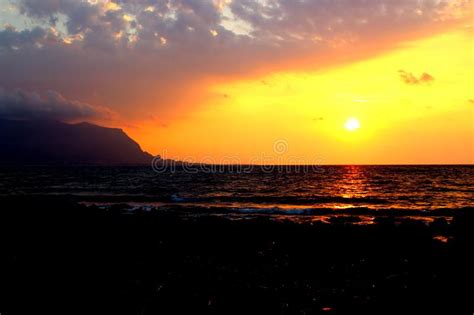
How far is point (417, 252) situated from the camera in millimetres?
16281

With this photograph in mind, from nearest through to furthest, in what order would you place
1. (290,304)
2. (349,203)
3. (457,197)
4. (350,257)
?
(290,304) < (350,257) < (349,203) < (457,197)

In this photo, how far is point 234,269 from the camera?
13922 millimetres

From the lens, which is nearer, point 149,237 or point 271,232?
point 149,237

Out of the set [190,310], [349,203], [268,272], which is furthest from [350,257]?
[349,203]

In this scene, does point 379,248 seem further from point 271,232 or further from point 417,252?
point 271,232

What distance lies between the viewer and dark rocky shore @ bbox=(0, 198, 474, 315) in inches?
399

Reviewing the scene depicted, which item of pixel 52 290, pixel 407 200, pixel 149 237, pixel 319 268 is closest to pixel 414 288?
pixel 319 268

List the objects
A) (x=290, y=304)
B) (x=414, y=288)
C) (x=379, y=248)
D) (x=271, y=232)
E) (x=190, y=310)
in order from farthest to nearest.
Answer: (x=271, y=232) < (x=379, y=248) < (x=414, y=288) < (x=290, y=304) < (x=190, y=310)

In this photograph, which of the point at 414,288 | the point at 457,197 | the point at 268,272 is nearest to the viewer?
the point at 414,288

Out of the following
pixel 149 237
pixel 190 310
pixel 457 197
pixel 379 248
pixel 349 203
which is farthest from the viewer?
pixel 457 197

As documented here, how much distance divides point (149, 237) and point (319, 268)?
29.2 feet

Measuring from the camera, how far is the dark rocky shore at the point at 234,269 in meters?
10.1

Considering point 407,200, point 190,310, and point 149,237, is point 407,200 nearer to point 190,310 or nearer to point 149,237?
point 149,237

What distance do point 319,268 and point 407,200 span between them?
114 ft
